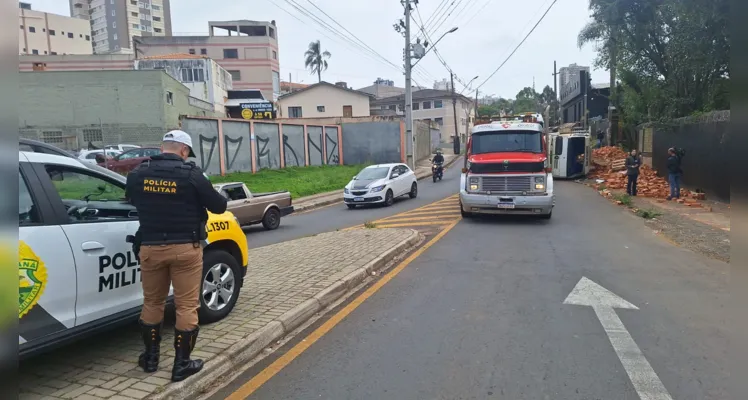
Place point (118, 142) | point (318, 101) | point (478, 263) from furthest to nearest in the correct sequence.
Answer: point (318, 101), point (118, 142), point (478, 263)

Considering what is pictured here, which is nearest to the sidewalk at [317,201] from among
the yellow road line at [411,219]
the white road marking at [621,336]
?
the yellow road line at [411,219]

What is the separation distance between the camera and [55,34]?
83.1 metres

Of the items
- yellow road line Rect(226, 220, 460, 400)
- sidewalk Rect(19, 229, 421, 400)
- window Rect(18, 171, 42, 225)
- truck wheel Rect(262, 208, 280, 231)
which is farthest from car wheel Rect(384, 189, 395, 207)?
window Rect(18, 171, 42, 225)

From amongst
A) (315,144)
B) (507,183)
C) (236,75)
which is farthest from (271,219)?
(236,75)

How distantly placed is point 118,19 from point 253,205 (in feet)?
341

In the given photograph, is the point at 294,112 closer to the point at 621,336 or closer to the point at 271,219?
the point at 271,219

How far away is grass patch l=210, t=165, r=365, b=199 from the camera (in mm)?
22552

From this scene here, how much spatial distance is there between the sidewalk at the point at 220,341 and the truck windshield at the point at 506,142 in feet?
21.4

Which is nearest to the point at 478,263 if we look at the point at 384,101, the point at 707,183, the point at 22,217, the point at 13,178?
the point at 22,217

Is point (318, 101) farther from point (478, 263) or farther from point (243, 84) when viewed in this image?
point (478, 263)

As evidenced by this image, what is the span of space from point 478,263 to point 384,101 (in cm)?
6676

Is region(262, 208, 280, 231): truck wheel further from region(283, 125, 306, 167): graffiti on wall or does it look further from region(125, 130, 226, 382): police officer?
region(283, 125, 306, 167): graffiti on wall

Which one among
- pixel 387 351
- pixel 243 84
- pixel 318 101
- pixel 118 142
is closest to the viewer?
pixel 387 351

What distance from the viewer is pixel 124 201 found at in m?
4.86
